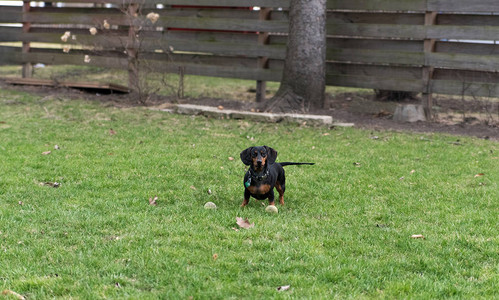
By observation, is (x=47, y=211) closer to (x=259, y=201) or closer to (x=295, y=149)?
(x=259, y=201)

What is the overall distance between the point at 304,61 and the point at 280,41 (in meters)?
1.56

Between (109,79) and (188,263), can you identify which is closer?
(188,263)

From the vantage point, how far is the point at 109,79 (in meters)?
15.4

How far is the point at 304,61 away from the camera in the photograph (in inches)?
428

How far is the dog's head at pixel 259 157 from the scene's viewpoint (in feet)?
17.3

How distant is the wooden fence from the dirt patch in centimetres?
45

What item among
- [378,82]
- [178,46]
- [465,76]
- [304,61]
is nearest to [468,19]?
[465,76]

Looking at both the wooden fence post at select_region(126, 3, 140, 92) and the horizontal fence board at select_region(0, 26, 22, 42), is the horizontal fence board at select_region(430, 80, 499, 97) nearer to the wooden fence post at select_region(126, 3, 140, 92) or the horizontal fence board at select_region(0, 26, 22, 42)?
the wooden fence post at select_region(126, 3, 140, 92)

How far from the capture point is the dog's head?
527cm

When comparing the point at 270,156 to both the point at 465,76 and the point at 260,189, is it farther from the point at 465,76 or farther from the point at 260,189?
the point at 465,76

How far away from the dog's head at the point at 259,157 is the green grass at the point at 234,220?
0.43 metres

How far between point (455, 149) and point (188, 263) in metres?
5.43

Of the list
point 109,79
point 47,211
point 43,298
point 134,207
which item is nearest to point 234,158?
point 134,207

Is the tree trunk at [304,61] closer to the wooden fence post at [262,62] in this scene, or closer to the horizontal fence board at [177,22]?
the horizontal fence board at [177,22]
